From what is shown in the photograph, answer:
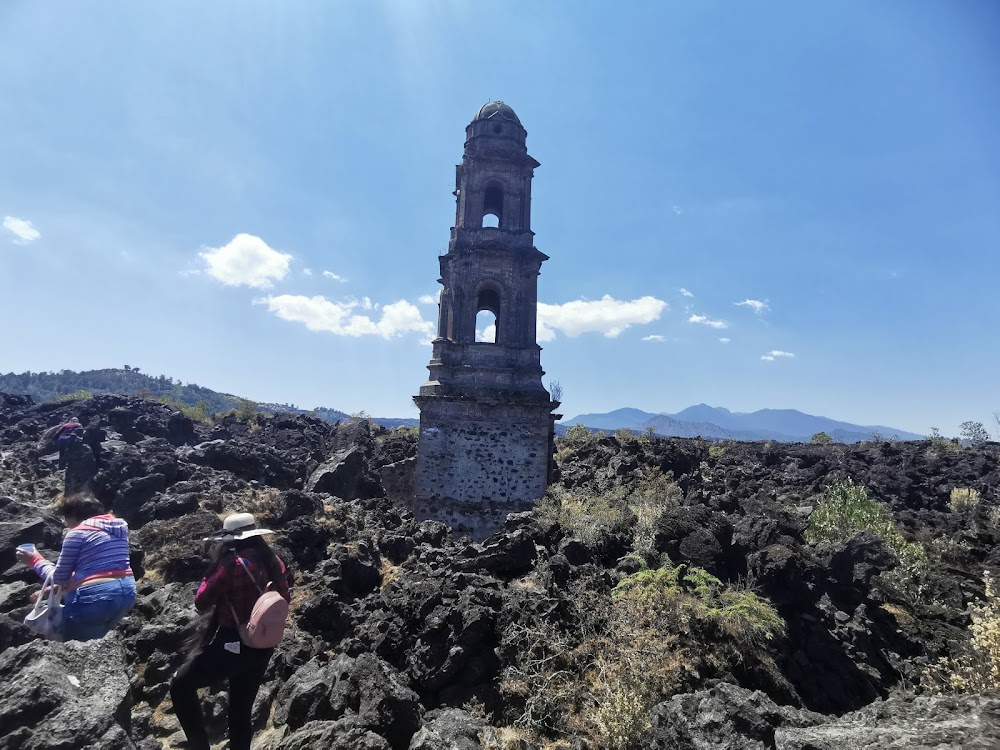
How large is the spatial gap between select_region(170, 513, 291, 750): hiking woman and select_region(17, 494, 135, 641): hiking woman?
79cm

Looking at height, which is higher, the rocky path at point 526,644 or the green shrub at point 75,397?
the green shrub at point 75,397

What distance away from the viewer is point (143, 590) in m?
7.63

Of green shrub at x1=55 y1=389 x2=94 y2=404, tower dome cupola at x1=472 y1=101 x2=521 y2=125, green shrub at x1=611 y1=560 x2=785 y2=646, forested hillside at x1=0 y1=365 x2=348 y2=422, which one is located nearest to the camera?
green shrub at x1=611 y1=560 x2=785 y2=646

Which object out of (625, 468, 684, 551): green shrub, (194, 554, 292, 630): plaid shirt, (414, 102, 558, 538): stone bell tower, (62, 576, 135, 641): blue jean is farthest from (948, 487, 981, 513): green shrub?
(62, 576, 135, 641): blue jean

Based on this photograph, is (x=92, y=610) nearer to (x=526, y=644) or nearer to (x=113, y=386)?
(x=526, y=644)

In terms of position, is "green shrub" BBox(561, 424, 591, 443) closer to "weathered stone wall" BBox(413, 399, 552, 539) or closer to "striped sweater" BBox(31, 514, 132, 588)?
"weathered stone wall" BBox(413, 399, 552, 539)

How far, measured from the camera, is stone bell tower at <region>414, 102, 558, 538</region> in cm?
1327

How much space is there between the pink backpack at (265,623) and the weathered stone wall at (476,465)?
9.89m

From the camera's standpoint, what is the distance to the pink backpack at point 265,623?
3270 mm

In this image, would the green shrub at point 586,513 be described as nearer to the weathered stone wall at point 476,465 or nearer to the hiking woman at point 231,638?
→ the weathered stone wall at point 476,465

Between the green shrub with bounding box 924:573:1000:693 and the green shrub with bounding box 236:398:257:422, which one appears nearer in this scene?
the green shrub with bounding box 924:573:1000:693

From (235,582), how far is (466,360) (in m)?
10.4

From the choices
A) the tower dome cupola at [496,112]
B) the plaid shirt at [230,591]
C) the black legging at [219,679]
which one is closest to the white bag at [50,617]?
the black legging at [219,679]

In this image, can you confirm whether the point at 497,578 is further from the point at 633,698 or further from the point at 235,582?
the point at 235,582
